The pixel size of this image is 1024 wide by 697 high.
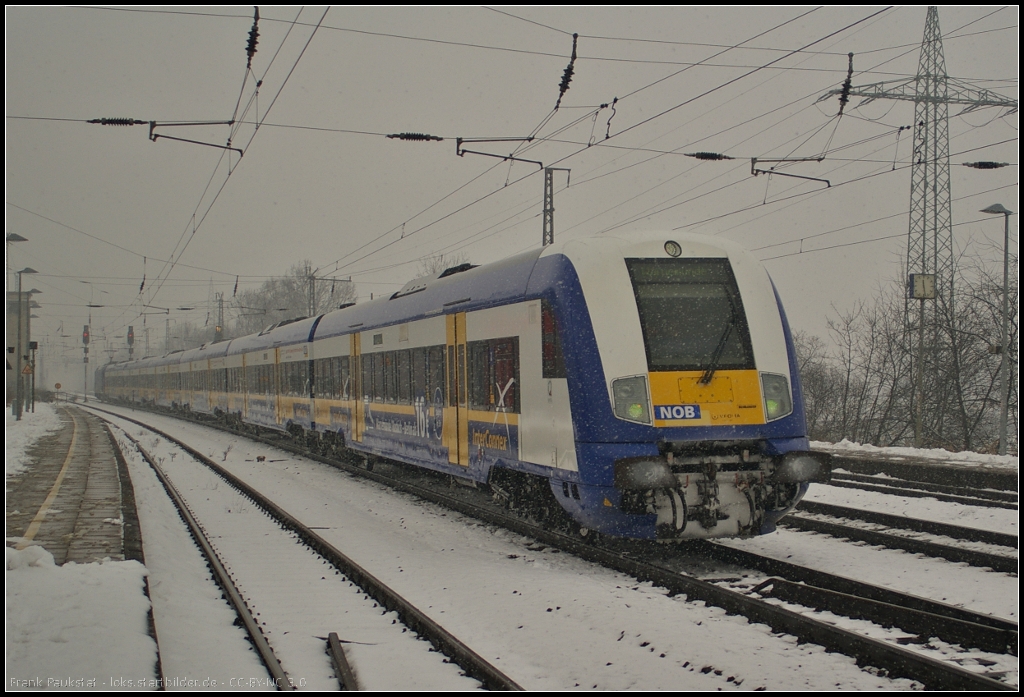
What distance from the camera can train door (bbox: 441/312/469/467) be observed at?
10.7 meters

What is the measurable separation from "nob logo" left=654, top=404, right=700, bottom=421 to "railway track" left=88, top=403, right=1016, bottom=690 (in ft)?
4.17

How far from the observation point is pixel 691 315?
8.10m

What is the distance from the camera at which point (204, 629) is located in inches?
248

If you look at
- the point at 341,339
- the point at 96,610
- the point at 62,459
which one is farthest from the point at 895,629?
the point at 62,459

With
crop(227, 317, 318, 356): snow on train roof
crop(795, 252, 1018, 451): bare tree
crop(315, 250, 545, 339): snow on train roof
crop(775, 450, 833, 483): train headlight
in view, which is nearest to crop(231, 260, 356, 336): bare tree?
crop(227, 317, 318, 356): snow on train roof

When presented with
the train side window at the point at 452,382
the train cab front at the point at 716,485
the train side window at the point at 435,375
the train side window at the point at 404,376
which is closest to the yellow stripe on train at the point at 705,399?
→ the train cab front at the point at 716,485

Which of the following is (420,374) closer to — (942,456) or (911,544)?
(911,544)

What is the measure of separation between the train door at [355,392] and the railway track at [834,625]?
7578 mm

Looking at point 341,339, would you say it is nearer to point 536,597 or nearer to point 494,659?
point 536,597

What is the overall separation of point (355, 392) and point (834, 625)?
1156cm

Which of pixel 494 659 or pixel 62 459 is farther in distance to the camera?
pixel 62 459

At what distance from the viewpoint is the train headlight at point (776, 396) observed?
26.2 ft

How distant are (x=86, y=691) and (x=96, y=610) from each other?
1648 millimetres

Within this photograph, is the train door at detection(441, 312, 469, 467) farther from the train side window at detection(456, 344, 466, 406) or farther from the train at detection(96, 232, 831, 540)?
the train at detection(96, 232, 831, 540)
